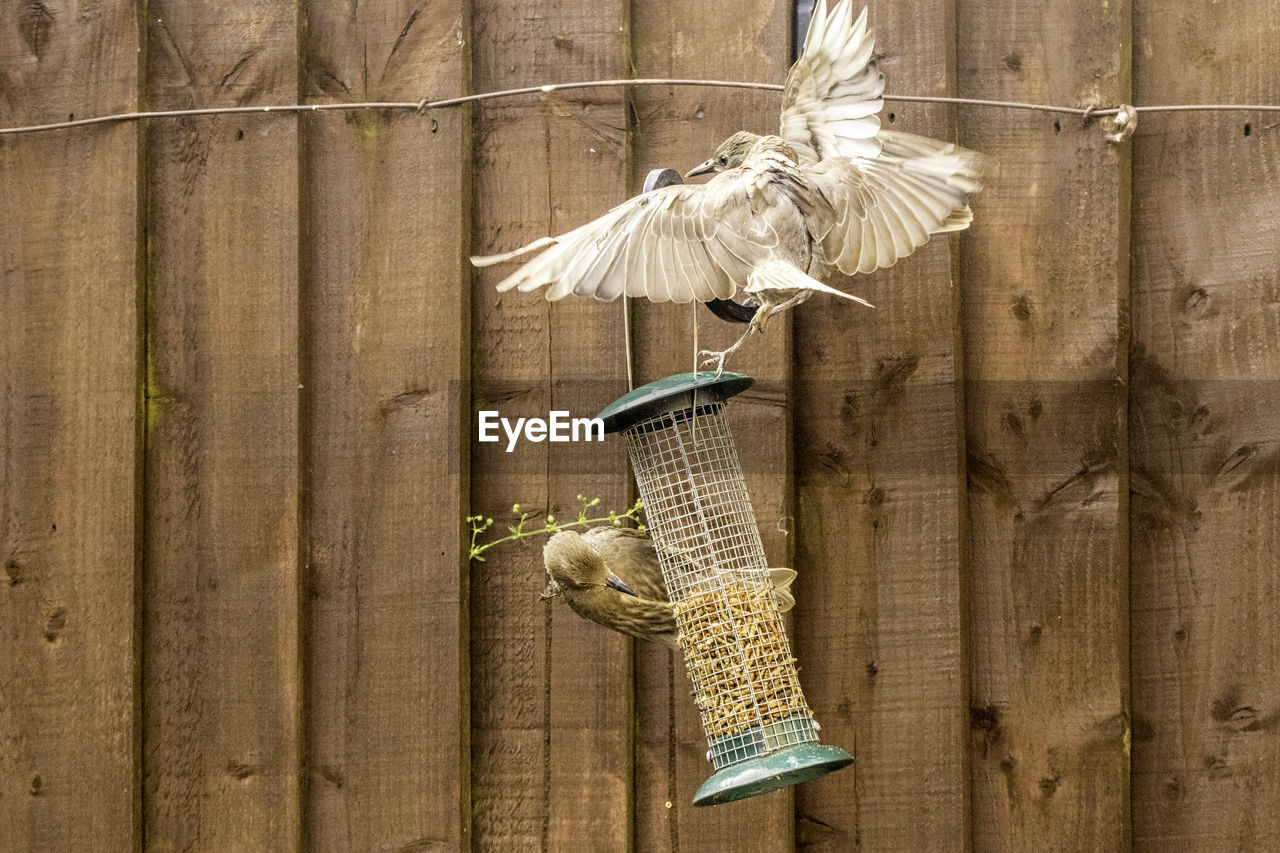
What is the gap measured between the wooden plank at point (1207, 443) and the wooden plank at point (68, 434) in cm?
225

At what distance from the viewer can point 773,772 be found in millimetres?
1605

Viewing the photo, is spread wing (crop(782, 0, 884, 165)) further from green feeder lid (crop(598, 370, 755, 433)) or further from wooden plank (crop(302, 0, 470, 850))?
wooden plank (crop(302, 0, 470, 850))

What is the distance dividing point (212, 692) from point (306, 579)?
1.08ft

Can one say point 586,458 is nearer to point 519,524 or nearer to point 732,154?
point 519,524

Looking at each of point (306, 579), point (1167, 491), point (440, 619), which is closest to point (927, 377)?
point (1167, 491)

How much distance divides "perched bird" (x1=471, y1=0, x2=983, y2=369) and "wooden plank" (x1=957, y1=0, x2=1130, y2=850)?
483 millimetres

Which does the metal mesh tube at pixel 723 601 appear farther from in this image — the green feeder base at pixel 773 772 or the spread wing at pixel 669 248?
the spread wing at pixel 669 248

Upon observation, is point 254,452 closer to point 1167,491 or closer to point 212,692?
point 212,692

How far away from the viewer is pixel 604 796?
7.16 feet

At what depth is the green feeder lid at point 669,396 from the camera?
164cm

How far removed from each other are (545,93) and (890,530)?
1235mm

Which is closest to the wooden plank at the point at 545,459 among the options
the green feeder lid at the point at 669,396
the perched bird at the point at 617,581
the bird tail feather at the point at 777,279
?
the perched bird at the point at 617,581

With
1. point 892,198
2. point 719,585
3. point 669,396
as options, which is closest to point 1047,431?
point 892,198

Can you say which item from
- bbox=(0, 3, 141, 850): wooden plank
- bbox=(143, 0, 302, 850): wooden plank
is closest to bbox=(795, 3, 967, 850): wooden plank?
bbox=(143, 0, 302, 850): wooden plank
